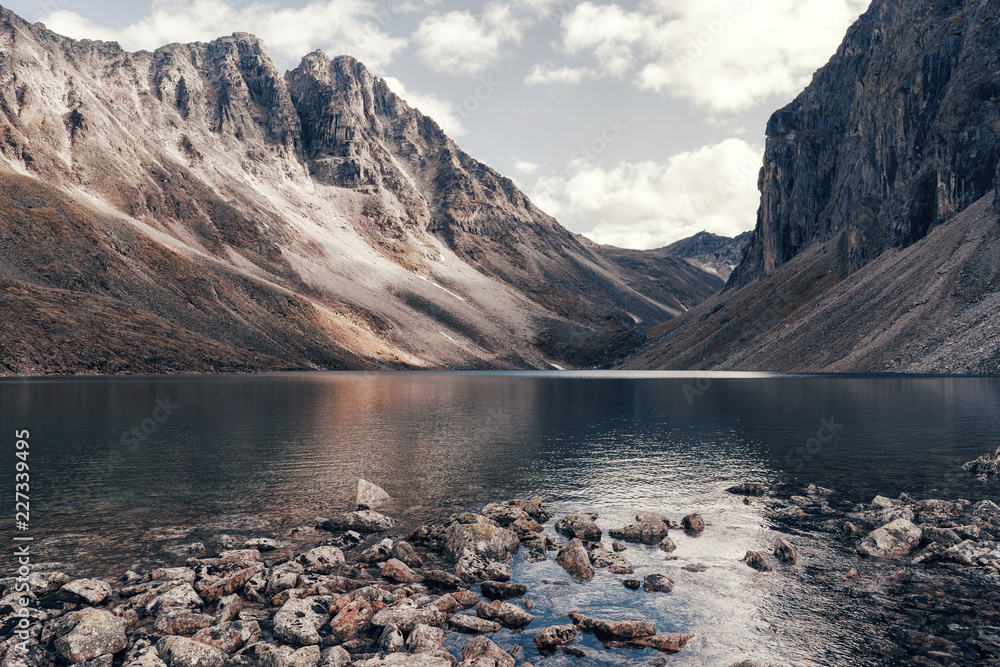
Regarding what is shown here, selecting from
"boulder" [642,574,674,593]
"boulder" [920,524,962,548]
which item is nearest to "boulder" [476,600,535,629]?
"boulder" [642,574,674,593]

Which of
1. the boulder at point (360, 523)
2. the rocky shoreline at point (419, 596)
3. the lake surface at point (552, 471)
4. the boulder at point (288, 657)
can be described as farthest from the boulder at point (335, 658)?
the boulder at point (360, 523)

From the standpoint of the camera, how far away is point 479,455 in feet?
118

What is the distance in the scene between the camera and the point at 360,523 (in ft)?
67.8

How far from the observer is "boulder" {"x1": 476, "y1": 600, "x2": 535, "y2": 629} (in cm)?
1353

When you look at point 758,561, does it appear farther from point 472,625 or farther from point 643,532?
point 472,625

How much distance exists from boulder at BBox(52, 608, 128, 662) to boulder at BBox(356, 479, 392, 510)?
11.1 m

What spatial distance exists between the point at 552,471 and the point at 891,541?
660 inches

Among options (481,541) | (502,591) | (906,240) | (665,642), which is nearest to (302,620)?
(502,591)

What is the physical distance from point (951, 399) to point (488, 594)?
68.0 meters

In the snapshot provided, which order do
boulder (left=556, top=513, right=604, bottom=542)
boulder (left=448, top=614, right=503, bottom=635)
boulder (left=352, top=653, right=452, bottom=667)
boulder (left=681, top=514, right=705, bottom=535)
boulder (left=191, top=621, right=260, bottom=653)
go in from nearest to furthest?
boulder (left=352, top=653, right=452, bottom=667)
boulder (left=191, top=621, right=260, bottom=653)
boulder (left=448, top=614, right=503, bottom=635)
boulder (left=556, top=513, right=604, bottom=542)
boulder (left=681, top=514, right=705, bottom=535)

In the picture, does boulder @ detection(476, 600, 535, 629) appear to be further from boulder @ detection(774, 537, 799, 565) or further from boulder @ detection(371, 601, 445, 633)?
boulder @ detection(774, 537, 799, 565)

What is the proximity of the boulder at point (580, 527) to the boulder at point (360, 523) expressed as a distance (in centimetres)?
671

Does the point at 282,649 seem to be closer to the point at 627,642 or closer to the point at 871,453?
the point at 627,642

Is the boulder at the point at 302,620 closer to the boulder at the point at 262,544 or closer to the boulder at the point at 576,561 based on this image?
the boulder at the point at 262,544
